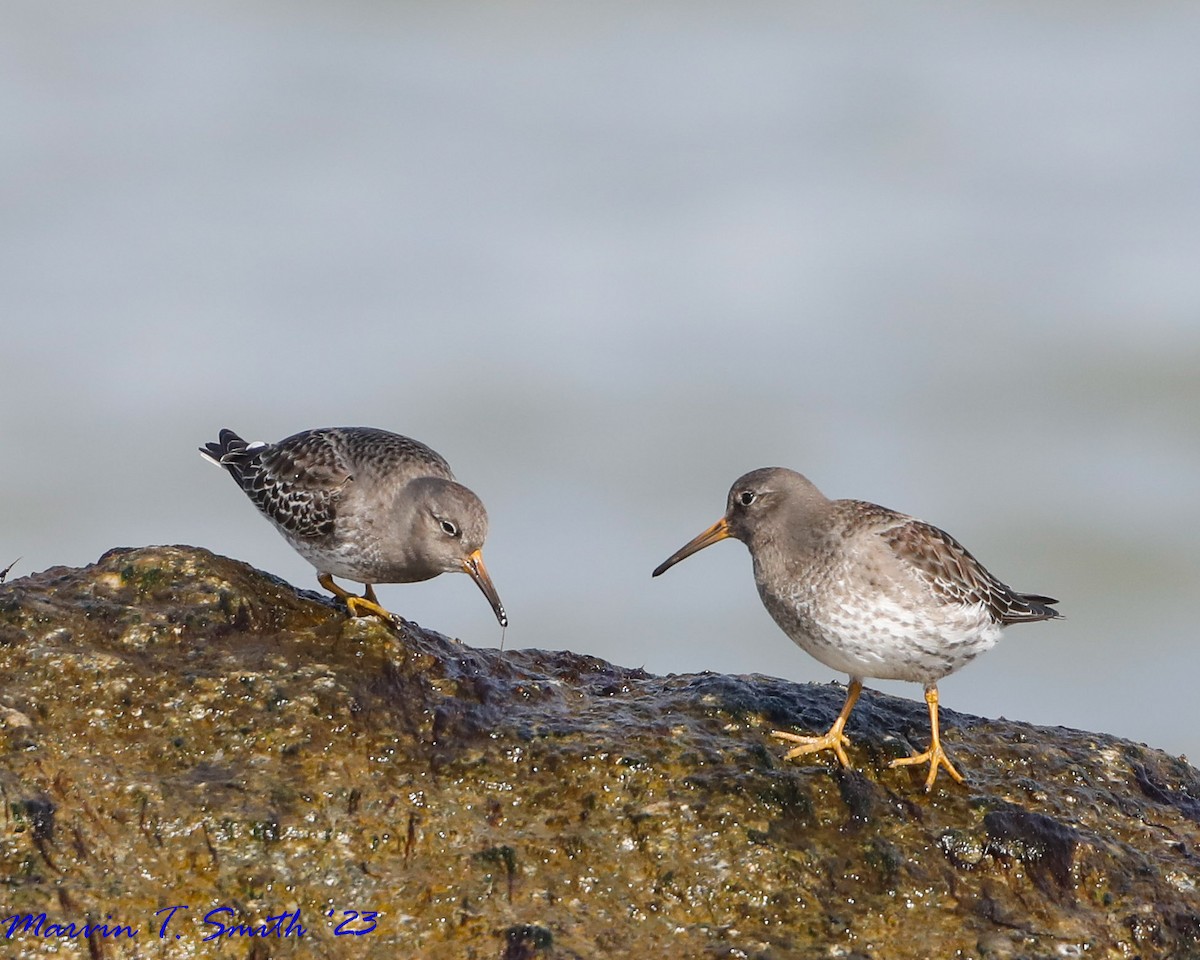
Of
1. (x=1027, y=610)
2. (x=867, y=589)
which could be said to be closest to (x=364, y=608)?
(x=867, y=589)

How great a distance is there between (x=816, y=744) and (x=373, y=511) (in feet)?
9.81

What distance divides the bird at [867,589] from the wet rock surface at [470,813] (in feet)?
1.35

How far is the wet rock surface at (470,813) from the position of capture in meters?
5.07

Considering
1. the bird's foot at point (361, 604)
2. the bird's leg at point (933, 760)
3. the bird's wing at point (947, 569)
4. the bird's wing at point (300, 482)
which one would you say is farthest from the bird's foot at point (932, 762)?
the bird's wing at point (300, 482)

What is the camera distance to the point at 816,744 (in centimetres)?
642

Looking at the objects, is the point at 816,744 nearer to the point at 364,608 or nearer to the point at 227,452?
the point at 364,608

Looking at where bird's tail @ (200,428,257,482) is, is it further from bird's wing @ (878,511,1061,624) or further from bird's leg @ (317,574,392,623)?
bird's wing @ (878,511,1061,624)

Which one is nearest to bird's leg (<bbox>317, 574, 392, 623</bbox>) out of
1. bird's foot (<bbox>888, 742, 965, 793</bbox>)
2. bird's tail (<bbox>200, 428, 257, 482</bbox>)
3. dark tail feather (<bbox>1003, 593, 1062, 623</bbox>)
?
bird's tail (<bbox>200, 428, 257, 482</bbox>)

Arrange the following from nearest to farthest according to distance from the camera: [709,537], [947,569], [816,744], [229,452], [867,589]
→ [816,744] → [867,589] → [947,569] → [709,537] → [229,452]

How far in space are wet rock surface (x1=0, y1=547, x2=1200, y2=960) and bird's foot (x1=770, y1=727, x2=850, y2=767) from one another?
0.23 feet

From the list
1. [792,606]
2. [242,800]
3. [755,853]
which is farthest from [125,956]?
[792,606]

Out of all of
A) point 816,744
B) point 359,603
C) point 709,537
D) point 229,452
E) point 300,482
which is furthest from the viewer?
point 229,452

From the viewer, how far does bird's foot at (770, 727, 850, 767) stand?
6.35 metres

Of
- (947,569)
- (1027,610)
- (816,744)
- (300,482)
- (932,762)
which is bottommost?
(932,762)
